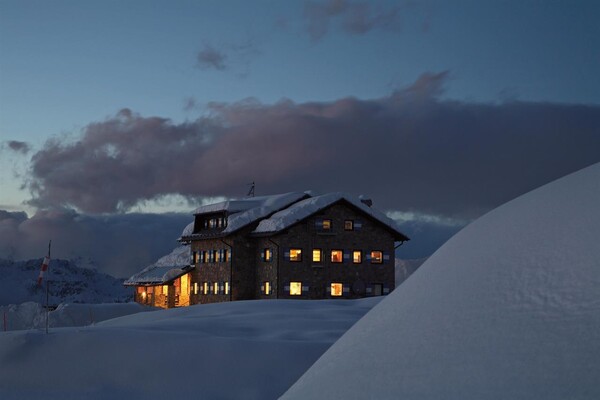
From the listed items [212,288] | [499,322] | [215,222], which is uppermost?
[215,222]

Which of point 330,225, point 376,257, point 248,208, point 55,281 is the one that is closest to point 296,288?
point 330,225

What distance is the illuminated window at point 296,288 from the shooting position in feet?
128

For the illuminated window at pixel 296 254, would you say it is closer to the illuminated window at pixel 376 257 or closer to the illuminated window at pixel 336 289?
the illuminated window at pixel 336 289

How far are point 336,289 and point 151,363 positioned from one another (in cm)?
3024

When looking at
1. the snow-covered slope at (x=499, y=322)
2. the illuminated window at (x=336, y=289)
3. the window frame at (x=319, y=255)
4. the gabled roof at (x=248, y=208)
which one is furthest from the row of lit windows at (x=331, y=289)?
the snow-covered slope at (x=499, y=322)

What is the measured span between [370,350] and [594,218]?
170 centimetres

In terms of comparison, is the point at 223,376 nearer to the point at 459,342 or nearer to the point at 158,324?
the point at 158,324

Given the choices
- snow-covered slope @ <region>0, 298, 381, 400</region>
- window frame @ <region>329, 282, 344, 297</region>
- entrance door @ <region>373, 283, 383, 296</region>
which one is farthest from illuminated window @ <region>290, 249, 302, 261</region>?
snow-covered slope @ <region>0, 298, 381, 400</region>

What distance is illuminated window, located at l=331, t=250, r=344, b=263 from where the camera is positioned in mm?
40062

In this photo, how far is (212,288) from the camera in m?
43.4

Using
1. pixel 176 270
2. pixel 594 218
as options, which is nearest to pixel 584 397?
pixel 594 218

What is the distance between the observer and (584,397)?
3.45 m

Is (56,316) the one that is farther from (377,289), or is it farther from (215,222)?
(215,222)

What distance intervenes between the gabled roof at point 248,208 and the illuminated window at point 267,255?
2025mm
